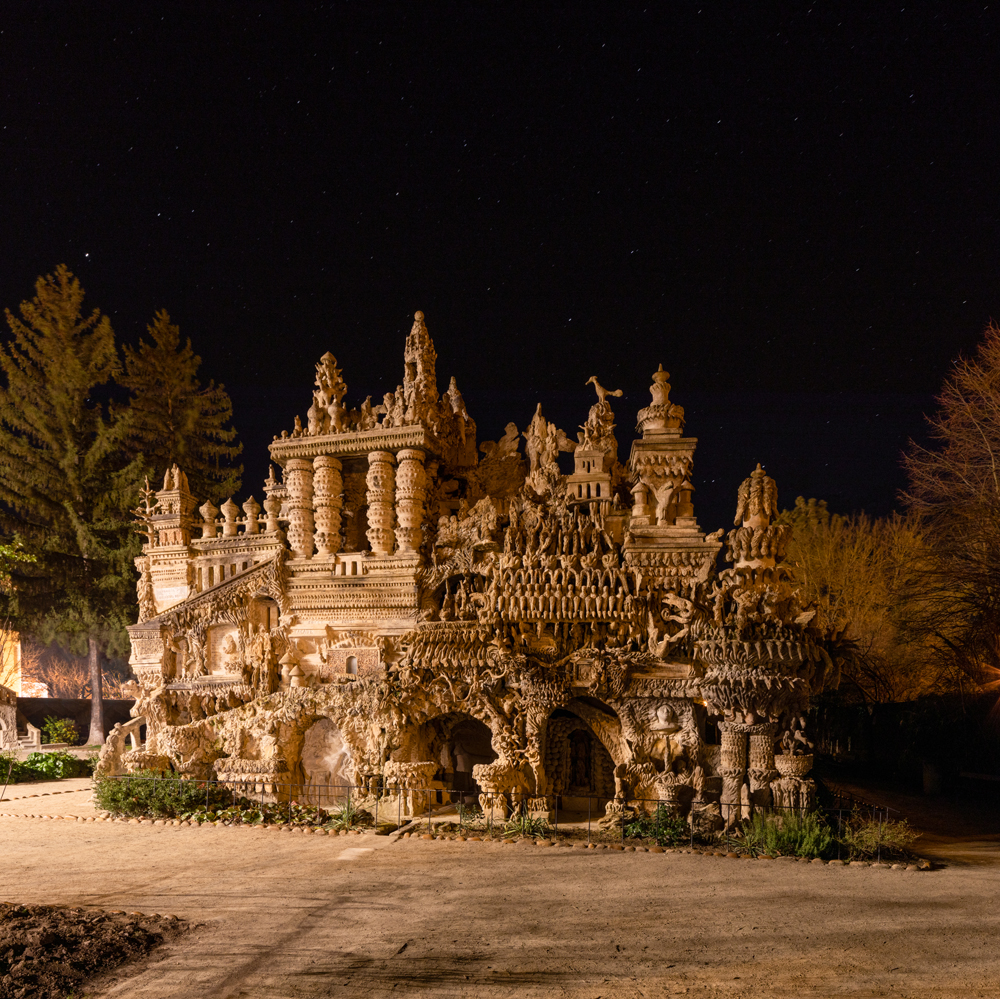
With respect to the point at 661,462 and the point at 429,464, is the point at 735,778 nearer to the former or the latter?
the point at 661,462

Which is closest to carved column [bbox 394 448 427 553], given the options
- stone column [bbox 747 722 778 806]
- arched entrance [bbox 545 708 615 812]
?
arched entrance [bbox 545 708 615 812]

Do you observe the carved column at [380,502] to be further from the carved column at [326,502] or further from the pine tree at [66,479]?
the pine tree at [66,479]

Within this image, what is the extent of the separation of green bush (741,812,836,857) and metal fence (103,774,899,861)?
4.4 inches

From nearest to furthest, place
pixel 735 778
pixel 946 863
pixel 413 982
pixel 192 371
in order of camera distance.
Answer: pixel 413 982, pixel 946 863, pixel 735 778, pixel 192 371

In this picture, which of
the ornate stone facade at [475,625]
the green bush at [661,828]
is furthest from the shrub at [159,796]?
the green bush at [661,828]

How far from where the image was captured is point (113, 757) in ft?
77.1

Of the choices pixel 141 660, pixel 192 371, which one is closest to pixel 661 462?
pixel 141 660

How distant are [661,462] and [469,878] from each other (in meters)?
12.3

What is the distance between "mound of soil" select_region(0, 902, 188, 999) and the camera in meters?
9.82

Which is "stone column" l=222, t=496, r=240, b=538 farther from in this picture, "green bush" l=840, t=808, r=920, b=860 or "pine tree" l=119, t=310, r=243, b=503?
"green bush" l=840, t=808, r=920, b=860

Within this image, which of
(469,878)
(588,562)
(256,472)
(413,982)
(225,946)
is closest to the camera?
(413,982)

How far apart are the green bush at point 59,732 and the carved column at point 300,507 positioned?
17.6 metres

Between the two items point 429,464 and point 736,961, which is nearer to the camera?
point 736,961

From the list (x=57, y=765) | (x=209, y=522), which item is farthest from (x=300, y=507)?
(x=57, y=765)
